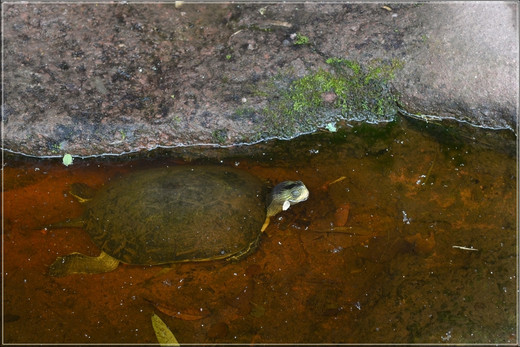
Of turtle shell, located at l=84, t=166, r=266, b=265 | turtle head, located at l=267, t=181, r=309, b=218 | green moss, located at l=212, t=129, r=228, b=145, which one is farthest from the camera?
green moss, located at l=212, t=129, r=228, b=145

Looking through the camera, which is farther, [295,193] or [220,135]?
[220,135]

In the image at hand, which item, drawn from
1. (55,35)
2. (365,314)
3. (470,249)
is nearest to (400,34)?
(470,249)

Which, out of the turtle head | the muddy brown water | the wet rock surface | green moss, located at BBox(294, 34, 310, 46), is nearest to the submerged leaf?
the muddy brown water

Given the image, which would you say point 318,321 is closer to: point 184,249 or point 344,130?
point 184,249

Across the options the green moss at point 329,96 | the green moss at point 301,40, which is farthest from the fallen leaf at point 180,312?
the green moss at point 301,40

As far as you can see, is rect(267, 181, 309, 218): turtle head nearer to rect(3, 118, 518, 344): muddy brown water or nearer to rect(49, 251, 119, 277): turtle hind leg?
rect(3, 118, 518, 344): muddy brown water

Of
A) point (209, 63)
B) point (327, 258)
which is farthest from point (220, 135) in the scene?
point (327, 258)

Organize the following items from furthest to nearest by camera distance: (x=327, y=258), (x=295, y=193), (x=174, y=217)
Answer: (x=327, y=258) → (x=295, y=193) → (x=174, y=217)

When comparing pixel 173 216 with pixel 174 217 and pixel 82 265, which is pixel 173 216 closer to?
pixel 174 217
